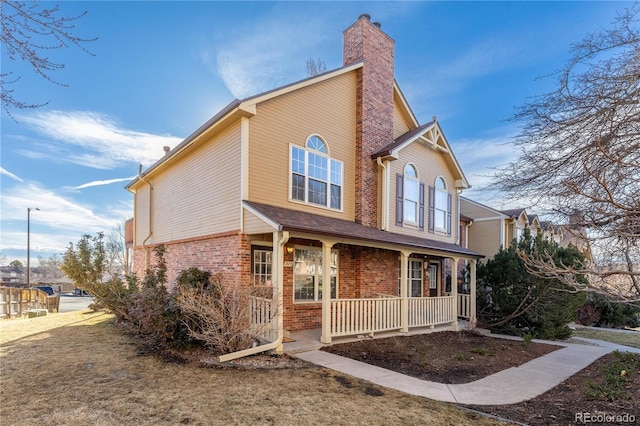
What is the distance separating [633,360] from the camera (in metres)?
8.23

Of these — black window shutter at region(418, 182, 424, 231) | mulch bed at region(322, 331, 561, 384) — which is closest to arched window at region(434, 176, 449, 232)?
black window shutter at region(418, 182, 424, 231)

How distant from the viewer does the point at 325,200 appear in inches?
445

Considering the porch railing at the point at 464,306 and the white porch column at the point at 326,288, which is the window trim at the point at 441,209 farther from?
the white porch column at the point at 326,288

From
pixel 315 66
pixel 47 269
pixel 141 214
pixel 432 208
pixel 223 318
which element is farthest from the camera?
pixel 47 269

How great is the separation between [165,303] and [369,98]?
9401mm

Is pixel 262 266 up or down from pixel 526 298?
up

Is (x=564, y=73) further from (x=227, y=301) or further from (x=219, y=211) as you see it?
(x=219, y=211)

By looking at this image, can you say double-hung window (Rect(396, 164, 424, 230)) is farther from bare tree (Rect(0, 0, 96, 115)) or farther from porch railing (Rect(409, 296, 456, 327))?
bare tree (Rect(0, 0, 96, 115))

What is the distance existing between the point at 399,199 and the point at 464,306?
5257mm

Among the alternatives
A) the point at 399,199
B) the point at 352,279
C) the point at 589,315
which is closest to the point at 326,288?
the point at 352,279

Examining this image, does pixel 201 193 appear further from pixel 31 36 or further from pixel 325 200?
pixel 31 36

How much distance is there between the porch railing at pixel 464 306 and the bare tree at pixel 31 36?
14.3m

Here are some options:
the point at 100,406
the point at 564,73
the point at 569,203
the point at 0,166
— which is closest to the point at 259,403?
the point at 100,406

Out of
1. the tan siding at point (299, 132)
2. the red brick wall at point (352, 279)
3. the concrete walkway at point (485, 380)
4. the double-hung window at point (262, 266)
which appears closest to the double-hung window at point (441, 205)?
the red brick wall at point (352, 279)
